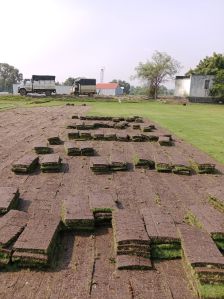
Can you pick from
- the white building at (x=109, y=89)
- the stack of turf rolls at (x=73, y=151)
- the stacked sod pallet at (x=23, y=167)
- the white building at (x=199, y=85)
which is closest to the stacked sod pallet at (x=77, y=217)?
the stacked sod pallet at (x=23, y=167)

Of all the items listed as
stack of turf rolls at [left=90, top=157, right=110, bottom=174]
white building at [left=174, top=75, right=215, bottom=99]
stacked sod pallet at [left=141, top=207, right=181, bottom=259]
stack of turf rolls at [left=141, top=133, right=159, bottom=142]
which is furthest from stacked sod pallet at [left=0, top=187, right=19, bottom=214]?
white building at [left=174, top=75, right=215, bottom=99]

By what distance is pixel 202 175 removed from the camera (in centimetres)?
765

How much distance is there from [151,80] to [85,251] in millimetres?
65392

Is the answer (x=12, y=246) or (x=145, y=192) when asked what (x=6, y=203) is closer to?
(x=12, y=246)

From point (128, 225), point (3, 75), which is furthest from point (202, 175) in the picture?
point (3, 75)

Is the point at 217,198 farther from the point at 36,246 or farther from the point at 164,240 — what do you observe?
the point at 36,246

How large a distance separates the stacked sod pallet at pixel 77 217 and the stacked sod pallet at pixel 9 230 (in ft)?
1.75

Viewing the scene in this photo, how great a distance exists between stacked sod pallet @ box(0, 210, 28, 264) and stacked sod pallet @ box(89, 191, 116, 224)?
947 mm

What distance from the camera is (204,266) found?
341 cm

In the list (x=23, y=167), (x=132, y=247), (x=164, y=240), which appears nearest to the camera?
(x=132, y=247)

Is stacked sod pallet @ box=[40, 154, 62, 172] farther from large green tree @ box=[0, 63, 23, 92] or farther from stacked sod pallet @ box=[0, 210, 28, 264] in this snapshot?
large green tree @ box=[0, 63, 23, 92]

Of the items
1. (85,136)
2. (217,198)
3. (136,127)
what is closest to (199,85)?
(136,127)

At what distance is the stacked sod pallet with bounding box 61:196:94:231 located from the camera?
4.46 meters

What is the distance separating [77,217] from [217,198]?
249cm
